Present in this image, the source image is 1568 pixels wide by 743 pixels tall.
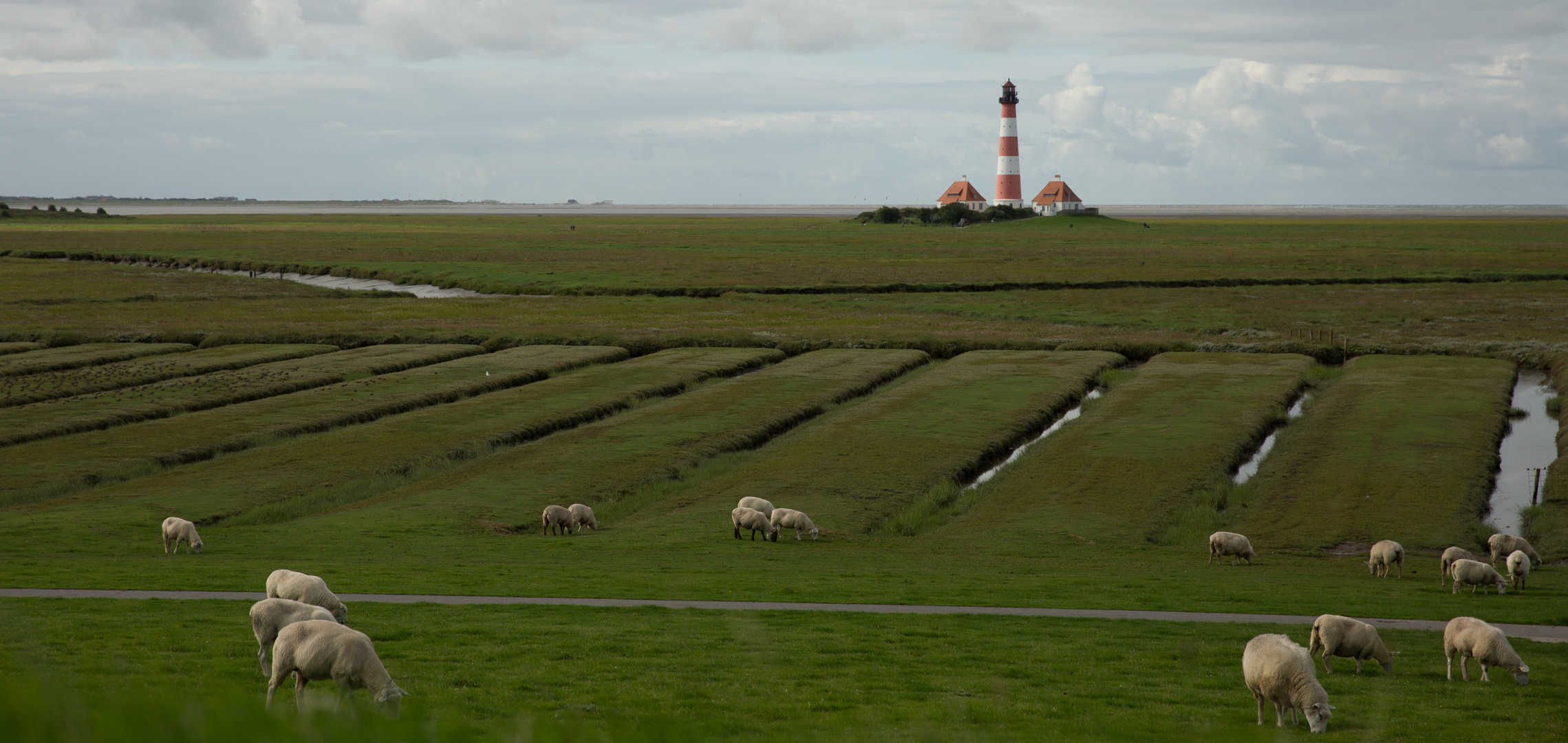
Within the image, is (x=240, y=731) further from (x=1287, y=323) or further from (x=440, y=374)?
(x=1287, y=323)

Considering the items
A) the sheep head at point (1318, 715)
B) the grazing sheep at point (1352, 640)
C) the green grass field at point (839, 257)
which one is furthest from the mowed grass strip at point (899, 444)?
the green grass field at point (839, 257)

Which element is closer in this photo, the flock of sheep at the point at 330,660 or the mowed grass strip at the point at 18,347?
the flock of sheep at the point at 330,660

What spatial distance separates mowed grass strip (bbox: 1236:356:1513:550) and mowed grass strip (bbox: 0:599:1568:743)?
45.2ft

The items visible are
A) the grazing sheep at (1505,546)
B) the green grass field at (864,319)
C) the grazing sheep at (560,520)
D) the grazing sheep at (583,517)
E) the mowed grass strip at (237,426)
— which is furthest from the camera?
the green grass field at (864,319)

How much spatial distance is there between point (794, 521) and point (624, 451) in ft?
46.1

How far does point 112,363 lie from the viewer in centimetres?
6712

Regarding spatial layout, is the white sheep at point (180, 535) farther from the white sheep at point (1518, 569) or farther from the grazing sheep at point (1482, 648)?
the white sheep at point (1518, 569)

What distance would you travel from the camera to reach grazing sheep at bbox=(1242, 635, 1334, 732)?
1542 centimetres

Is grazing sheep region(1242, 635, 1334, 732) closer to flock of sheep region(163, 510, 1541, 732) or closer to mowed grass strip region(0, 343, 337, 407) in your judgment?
flock of sheep region(163, 510, 1541, 732)

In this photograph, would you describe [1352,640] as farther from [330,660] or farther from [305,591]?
[305,591]

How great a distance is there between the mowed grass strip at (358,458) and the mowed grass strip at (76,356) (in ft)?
87.2

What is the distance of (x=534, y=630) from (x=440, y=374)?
47.1 metres

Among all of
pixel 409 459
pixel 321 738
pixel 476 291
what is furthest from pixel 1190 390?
pixel 476 291

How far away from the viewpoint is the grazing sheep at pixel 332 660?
1414cm
